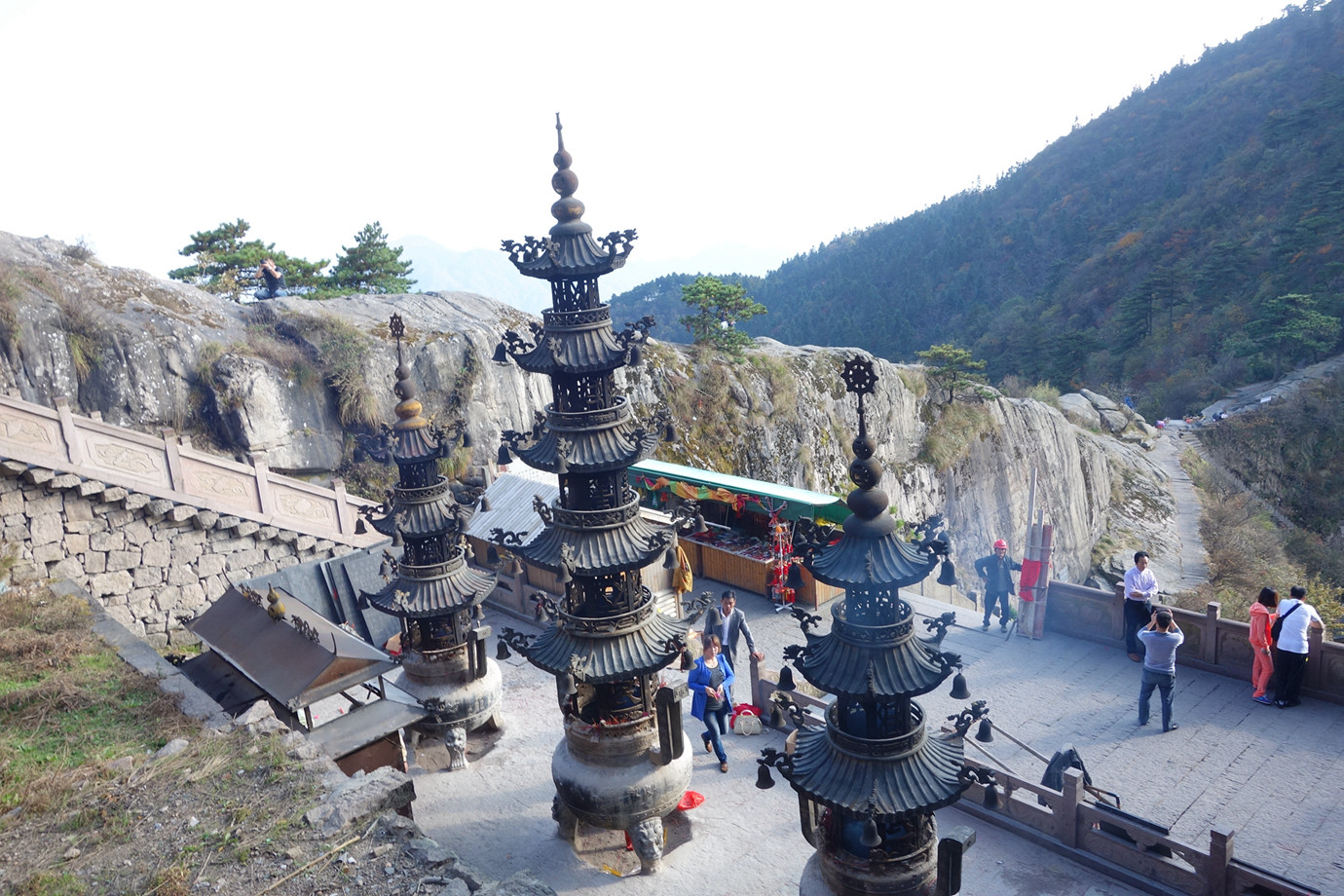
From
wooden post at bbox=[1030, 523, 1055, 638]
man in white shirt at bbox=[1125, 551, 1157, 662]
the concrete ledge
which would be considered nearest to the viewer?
the concrete ledge

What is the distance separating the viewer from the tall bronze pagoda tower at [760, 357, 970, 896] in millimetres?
6544

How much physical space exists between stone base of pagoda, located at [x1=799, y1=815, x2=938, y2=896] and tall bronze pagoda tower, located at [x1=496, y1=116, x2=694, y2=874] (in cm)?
276

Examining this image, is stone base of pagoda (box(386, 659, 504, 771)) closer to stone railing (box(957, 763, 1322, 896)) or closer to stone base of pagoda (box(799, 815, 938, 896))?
stone base of pagoda (box(799, 815, 938, 896))

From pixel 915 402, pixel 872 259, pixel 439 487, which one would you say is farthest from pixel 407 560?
pixel 872 259

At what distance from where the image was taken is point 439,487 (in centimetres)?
1198

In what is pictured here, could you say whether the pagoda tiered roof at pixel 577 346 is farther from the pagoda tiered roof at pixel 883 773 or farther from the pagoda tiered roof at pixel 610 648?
the pagoda tiered roof at pixel 883 773

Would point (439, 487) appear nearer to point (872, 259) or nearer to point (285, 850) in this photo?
point (285, 850)

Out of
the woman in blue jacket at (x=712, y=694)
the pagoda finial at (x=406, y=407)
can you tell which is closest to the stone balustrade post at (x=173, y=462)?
the pagoda finial at (x=406, y=407)

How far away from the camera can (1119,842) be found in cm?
880

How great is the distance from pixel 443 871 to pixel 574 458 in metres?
4.55

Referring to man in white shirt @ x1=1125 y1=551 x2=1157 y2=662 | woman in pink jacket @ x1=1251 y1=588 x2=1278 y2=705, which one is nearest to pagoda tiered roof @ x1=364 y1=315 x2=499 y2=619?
man in white shirt @ x1=1125 y1=551 x2=1157 y2=662

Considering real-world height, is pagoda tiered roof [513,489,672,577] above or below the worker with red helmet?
above

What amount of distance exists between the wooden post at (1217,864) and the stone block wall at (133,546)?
17.7m

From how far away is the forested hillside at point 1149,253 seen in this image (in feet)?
160
